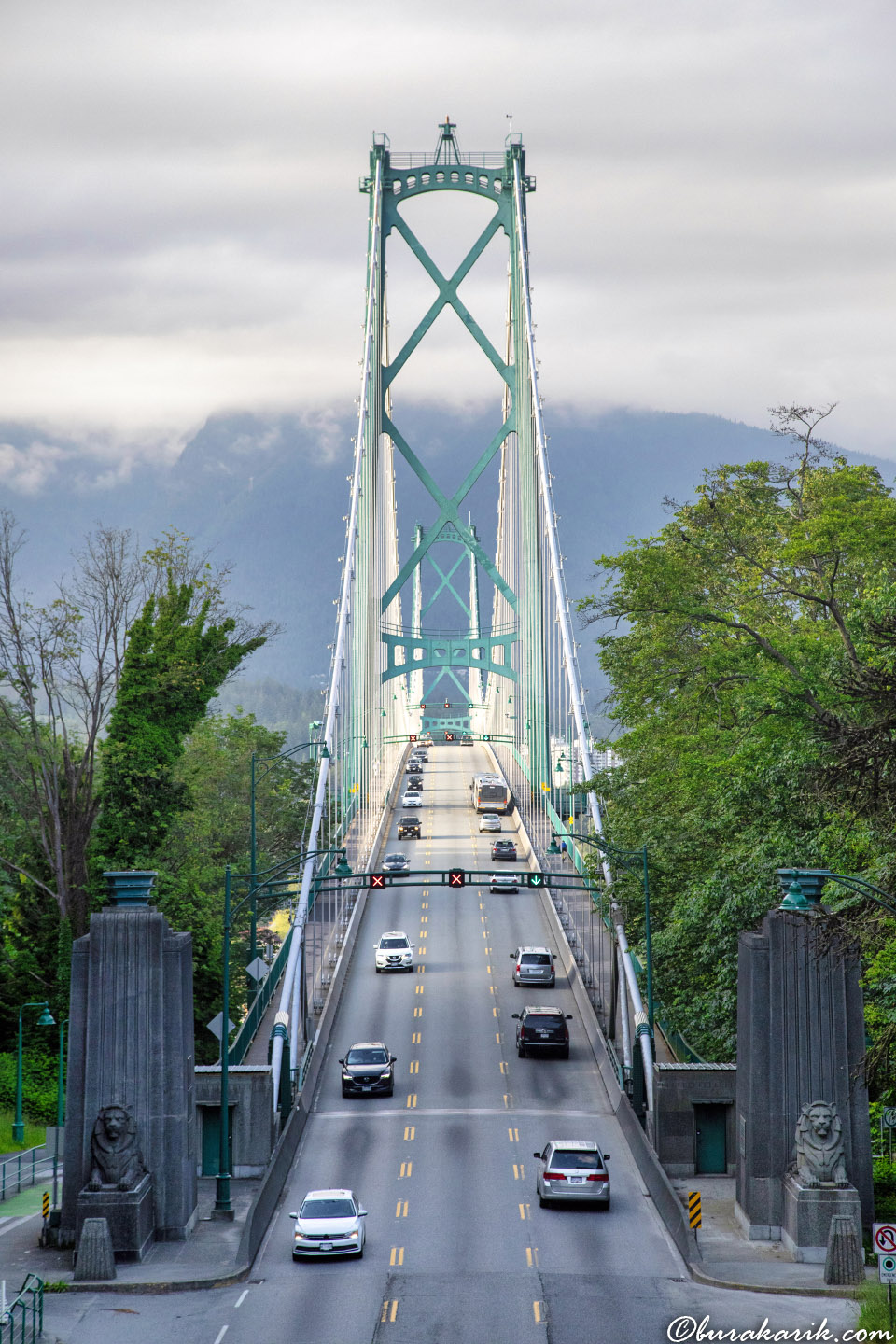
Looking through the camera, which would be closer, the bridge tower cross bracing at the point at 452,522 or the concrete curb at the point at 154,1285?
the concrete curb at the point at 154,1285

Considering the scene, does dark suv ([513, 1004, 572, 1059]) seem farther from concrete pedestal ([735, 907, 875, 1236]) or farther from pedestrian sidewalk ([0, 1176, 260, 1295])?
concrete pedestal ([735, 907, 875, 1236])

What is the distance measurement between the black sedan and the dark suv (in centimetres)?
495

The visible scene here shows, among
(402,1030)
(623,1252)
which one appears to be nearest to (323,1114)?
(402,1030)

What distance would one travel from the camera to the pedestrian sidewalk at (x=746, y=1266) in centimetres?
2803

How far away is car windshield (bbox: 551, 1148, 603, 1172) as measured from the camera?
34.2 meters

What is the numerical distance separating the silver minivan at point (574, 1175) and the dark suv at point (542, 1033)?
13.1 metres

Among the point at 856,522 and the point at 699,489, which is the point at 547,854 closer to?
the point at 699,489

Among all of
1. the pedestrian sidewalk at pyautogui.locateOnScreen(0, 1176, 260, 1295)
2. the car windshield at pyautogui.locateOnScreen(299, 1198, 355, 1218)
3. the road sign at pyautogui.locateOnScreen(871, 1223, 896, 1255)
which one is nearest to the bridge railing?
the pedestrian sidewalk at pyautogui.locateOnScreen(0, 1176, 260, 1295)

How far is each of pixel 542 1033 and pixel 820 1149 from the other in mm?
17904

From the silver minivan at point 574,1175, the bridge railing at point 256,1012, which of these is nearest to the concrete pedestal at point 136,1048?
the bridge railing at point 256,1012

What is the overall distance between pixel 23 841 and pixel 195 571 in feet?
36.7

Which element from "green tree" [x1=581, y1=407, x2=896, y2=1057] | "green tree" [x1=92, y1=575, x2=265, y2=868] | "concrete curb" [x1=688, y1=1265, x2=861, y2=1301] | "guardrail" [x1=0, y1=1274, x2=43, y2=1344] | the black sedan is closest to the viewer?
"guardrail" [x1=0, y1=1274, x2=43, y2=1344]

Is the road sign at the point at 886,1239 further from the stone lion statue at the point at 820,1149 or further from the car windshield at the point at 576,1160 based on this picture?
the car windshield at the point at 576,1160

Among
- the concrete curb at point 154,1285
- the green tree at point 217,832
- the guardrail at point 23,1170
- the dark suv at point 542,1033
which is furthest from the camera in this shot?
the green tree at point 217,832
